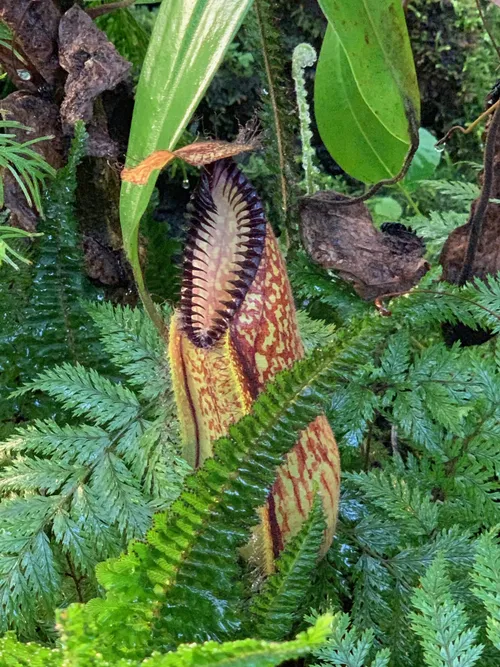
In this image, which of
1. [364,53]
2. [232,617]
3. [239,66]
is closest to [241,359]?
[232,617]

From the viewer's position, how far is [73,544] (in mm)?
717

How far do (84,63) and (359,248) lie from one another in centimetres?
50

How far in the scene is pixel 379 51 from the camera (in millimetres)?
767

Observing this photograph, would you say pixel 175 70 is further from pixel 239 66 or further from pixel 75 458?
pixel 239 66

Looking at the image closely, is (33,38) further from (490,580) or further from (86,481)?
(490,580)

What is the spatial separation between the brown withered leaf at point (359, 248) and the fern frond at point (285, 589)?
1.59 ft

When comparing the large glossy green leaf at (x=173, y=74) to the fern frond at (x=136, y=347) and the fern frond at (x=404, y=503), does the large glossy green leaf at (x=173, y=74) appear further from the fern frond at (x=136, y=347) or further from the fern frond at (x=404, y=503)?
the fern frond at (x=404, y=503)

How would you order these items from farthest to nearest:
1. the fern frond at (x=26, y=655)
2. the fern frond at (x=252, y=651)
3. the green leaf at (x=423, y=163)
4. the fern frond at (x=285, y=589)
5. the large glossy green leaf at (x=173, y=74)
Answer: the green leaf at (x=423, y=163) → the large glossy green leaf at (x=173, y=74) → the fern frond at (x=285, y=589) → the fern frond at (x=26, y=655) → the fern frond at (x=252, y=651)

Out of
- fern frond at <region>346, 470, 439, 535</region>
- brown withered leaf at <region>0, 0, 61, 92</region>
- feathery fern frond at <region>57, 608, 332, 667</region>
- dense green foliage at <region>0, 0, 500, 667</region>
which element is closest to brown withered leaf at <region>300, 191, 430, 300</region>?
dense green foliage at <region>0, 0, 500, 667</region>

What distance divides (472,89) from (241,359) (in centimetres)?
163

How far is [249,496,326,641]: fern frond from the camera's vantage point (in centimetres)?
57

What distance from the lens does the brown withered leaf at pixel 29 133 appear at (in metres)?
1.00

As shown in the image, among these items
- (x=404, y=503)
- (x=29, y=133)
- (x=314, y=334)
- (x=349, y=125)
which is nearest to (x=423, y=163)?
(x=349, y=125)

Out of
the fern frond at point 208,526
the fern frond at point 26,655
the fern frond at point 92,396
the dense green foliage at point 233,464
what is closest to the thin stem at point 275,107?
the dense green foliage at point 233,464
